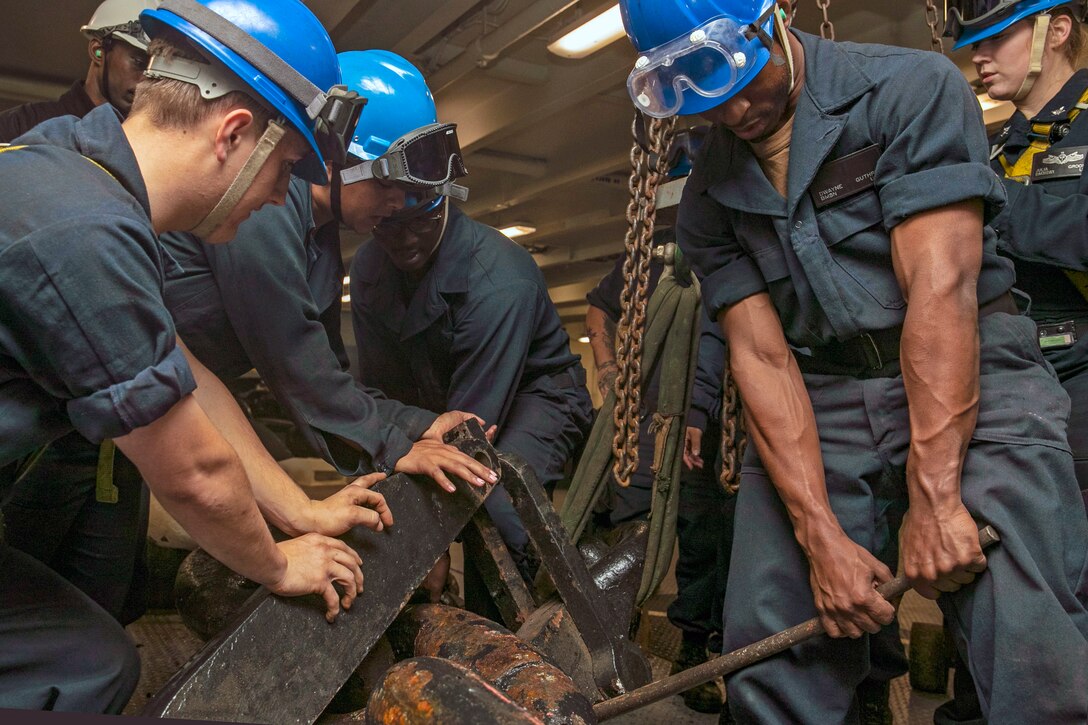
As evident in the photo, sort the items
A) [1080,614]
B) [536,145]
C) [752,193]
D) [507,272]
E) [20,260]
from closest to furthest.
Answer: [20,260]
[1080,614]
[752,193]
[507,272]
[536,145]

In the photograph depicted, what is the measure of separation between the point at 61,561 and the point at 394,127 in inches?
59.0

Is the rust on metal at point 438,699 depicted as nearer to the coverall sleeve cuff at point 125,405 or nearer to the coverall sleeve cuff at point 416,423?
the coverall sleeve cuff at point 125,405

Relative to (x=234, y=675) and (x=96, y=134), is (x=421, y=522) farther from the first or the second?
(x=96, y=134)

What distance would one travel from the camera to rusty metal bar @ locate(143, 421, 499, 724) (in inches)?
54.1

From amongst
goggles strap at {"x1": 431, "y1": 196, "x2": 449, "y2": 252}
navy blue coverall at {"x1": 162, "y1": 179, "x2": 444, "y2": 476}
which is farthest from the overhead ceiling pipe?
navy blue coverall at {"x1": 162, "y1": 179, "x2": 444, "y2": 476}

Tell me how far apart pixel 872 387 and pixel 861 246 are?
28 cm

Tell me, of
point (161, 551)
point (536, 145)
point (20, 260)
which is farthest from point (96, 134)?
point (536, 145)

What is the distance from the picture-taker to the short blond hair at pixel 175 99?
1425 mm

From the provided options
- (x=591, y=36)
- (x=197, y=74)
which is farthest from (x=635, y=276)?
(x=591, y=36)

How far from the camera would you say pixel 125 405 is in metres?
1.14

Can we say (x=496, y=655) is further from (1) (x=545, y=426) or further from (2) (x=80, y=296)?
(1) (x=545, y=426)

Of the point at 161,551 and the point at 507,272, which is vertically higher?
the point at 507,272

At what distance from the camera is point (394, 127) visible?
246cm

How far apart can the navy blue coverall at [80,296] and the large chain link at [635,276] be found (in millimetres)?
1009
